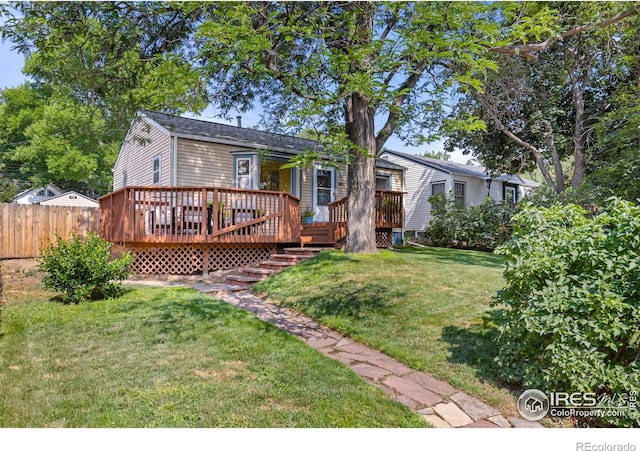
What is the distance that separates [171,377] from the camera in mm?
2924

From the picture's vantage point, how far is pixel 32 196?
26.0m

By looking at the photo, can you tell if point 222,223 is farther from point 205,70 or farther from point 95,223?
point 95,223

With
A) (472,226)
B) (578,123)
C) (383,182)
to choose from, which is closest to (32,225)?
(383,182)

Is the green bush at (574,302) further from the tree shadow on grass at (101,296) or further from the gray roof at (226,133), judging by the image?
the gray roof at (226,133)

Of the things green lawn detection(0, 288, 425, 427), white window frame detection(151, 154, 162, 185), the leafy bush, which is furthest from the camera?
the leafy bush

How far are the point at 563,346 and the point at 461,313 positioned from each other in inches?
77.3

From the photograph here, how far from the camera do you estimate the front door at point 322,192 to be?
1275cm

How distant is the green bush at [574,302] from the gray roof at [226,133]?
7.63 meters

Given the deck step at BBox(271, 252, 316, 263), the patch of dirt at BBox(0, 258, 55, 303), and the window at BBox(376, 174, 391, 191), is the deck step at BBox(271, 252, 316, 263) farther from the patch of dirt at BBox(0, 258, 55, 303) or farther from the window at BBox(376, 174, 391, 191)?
the window at BBox(376, 174, 391, 191)

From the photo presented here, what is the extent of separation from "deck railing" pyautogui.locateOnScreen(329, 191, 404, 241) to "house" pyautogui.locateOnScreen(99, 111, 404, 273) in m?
0.03

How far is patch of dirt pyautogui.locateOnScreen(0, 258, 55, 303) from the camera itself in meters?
5.74

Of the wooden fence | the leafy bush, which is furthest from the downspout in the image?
the leafy bush

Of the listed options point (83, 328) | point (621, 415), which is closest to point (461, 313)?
point (621, 415)

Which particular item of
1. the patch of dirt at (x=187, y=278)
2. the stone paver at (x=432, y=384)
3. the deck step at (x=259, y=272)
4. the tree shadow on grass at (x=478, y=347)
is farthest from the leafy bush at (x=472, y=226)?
the stone paver at (x=432, y=384)
